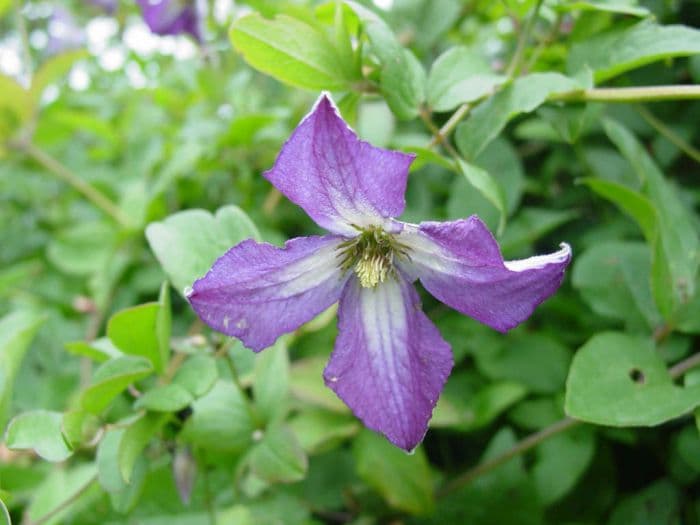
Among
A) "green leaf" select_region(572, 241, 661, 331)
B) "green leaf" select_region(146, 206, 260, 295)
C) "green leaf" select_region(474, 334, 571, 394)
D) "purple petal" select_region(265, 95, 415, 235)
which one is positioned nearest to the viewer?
"purple petal" select_region(265, 95, 415, 235)

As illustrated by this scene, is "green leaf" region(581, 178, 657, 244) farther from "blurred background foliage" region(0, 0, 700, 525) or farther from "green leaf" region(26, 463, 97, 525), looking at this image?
"green leaf" region(26, 463, 97, 525)

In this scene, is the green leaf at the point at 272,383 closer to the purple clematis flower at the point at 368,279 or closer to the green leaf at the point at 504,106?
the purple clematis flower at the point at 368,279

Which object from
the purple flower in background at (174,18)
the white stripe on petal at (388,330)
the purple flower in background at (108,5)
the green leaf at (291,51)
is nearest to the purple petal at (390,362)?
the white stripe on petal at (388,330)

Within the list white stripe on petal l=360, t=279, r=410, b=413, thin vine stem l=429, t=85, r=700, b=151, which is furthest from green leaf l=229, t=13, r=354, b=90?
white stripe on petal l=360, t=279, r=410, b=413

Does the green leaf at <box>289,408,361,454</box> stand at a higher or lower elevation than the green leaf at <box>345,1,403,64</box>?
lower

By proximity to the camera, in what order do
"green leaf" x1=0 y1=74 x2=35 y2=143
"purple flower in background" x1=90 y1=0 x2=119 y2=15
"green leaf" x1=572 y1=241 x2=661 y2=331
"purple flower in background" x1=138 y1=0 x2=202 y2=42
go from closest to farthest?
"green leaf" x1=572 y1=241 x2=661 y2=331
"green leaf" x1=0 y1=74 x2=35 y2=143
"purple flower in background" x1=138 y1=0 x2=202 y2=42
"purple flower in background" x1=90 y1=0 x2=119 y2=15

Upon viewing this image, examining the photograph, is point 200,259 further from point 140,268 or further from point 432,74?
point 140,268

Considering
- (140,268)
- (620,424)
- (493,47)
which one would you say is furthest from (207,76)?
(620,424)
